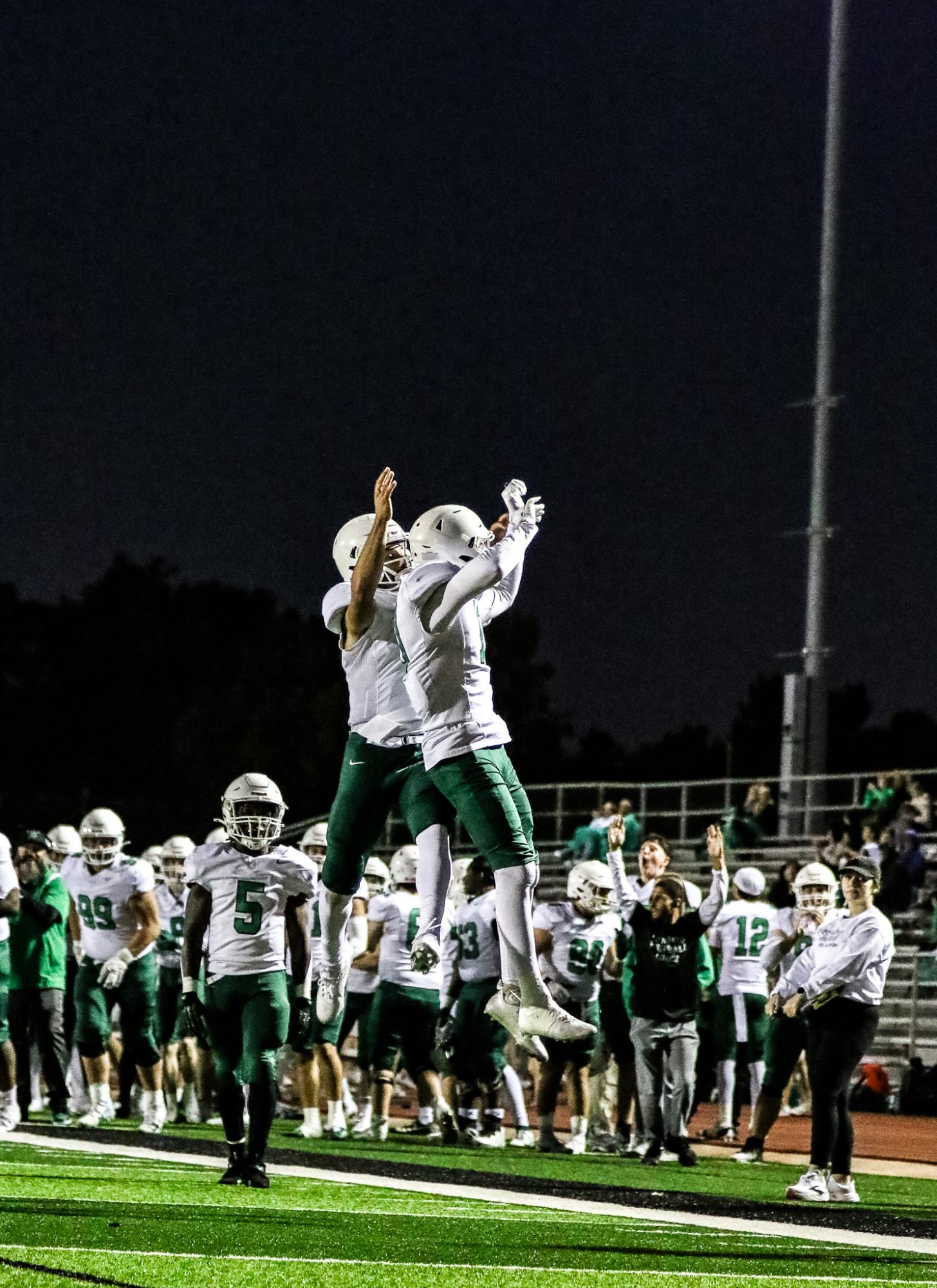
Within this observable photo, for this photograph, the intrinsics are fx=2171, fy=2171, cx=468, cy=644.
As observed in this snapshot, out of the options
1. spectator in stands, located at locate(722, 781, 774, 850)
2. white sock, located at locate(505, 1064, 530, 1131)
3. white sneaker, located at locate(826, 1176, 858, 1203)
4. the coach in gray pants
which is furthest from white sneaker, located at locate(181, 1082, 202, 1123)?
spectator in stands, located at locate(722, 781, 774, 850)

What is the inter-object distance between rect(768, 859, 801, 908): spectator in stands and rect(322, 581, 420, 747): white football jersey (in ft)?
36.3

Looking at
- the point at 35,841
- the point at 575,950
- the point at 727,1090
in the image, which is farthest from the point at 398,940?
the point at 727,1090

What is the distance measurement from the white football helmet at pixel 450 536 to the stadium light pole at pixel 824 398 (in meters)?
16.2

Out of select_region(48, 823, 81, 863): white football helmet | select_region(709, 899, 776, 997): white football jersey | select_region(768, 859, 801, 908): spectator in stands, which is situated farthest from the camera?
select_region(768, 859, 801, 908): spectator in stands

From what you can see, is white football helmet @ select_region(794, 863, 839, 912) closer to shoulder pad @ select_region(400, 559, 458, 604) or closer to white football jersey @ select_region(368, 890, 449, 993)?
white football jersey @ select_region(368, 890, 449, 993)

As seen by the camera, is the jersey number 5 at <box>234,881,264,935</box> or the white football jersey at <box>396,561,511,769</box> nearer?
the white football jersey at <box>396,561,511,769</box>

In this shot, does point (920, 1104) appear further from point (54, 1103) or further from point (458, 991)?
point (54, 1103)

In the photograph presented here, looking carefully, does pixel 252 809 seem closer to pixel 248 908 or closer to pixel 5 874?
pixel 248 908

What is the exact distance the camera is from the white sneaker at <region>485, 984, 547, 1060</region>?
7020 mm

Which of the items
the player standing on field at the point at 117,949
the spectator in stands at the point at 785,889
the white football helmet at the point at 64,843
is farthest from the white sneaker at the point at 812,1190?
the white football helmet at the point at 64,843

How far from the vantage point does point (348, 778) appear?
757cm

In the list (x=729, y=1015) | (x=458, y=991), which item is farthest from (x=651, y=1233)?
(x=729, y=1015)

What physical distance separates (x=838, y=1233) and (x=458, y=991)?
5.20 metres

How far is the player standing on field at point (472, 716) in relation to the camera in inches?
275
